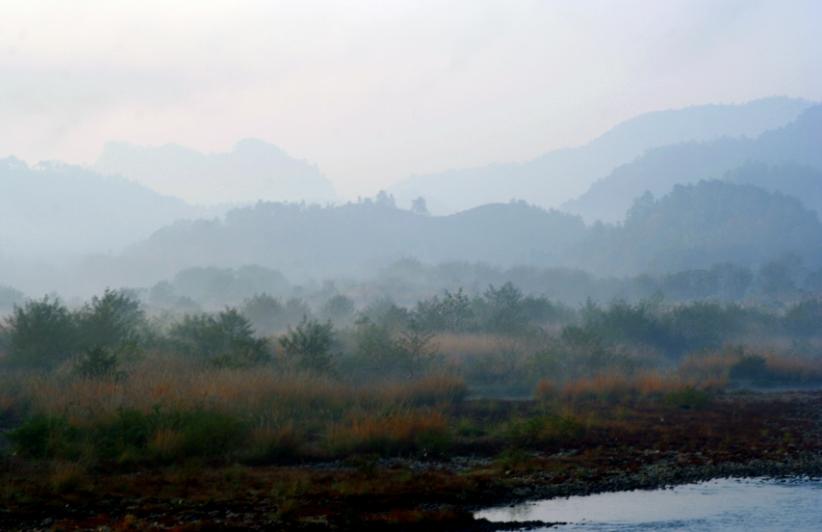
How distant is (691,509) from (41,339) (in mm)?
24153

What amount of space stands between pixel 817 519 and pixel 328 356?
21.1 metres

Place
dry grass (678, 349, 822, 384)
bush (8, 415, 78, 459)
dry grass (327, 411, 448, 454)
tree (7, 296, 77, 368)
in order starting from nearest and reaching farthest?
bush (8, 415, 78, 459)
dry grass (327, 411, 448, 454)
tree (7, 296, 77, 368)
dry grass (678, 349, 822, 384)

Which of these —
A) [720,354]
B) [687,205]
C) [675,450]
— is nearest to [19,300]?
[720,354]

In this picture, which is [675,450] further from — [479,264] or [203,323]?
[479,264]

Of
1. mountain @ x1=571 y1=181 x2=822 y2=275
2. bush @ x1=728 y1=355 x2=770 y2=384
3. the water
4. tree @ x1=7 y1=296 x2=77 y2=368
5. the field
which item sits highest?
mountain @ x1=571 y1=181 x2=822 y2=275

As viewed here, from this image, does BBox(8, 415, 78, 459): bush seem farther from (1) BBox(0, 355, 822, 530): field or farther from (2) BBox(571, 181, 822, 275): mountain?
(2) BBox(571, 181, 822, 275): mountain

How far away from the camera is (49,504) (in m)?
15.9

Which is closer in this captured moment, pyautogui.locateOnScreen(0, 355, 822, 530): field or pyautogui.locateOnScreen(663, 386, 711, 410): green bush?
pyautogui.locateOnScreen(0, 355, 822, 530): field

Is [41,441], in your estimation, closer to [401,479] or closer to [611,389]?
[401,479]

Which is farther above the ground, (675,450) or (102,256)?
(102,256)

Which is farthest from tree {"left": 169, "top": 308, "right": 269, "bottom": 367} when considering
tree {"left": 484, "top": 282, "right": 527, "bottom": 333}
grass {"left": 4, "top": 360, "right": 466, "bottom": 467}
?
tree {"left": 484, "top": 282, "right": 527, "bottom": 333}

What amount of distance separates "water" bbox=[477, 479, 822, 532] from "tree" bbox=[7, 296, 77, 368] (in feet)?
69.0

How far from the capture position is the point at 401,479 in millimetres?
18312

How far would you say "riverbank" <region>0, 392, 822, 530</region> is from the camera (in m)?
15.5
